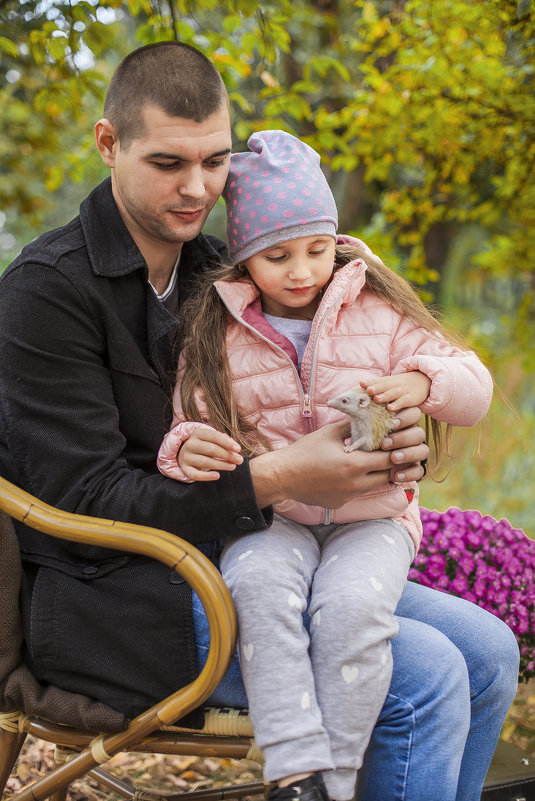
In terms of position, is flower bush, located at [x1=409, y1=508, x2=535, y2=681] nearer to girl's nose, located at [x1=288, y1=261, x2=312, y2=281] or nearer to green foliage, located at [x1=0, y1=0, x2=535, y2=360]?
girl's nose, located at [x1=288, y1=261, x2=312, y2=281]

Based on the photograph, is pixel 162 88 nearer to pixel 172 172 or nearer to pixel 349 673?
pixel 172 172

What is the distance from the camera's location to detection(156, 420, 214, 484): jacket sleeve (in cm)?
186

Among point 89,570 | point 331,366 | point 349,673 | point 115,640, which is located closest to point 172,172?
point 331,366

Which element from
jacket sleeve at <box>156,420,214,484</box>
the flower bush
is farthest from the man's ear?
the flower bush

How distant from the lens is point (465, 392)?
1904 mm

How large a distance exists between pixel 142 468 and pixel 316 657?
659 millimetres

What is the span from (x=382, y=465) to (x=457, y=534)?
1.16 m

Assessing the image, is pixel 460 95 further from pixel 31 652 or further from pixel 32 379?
pixel 31 652

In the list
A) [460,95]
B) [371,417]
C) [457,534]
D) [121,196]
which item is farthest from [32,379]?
[460,95]

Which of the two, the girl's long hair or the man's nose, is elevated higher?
the man's nose

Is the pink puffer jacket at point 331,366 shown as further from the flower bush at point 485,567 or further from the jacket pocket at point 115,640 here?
the flower bush at point 485,567

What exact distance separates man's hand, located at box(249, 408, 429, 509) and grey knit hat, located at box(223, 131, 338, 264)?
0.54m

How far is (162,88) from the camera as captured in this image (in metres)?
1.99

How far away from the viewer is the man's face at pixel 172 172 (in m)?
1.98
